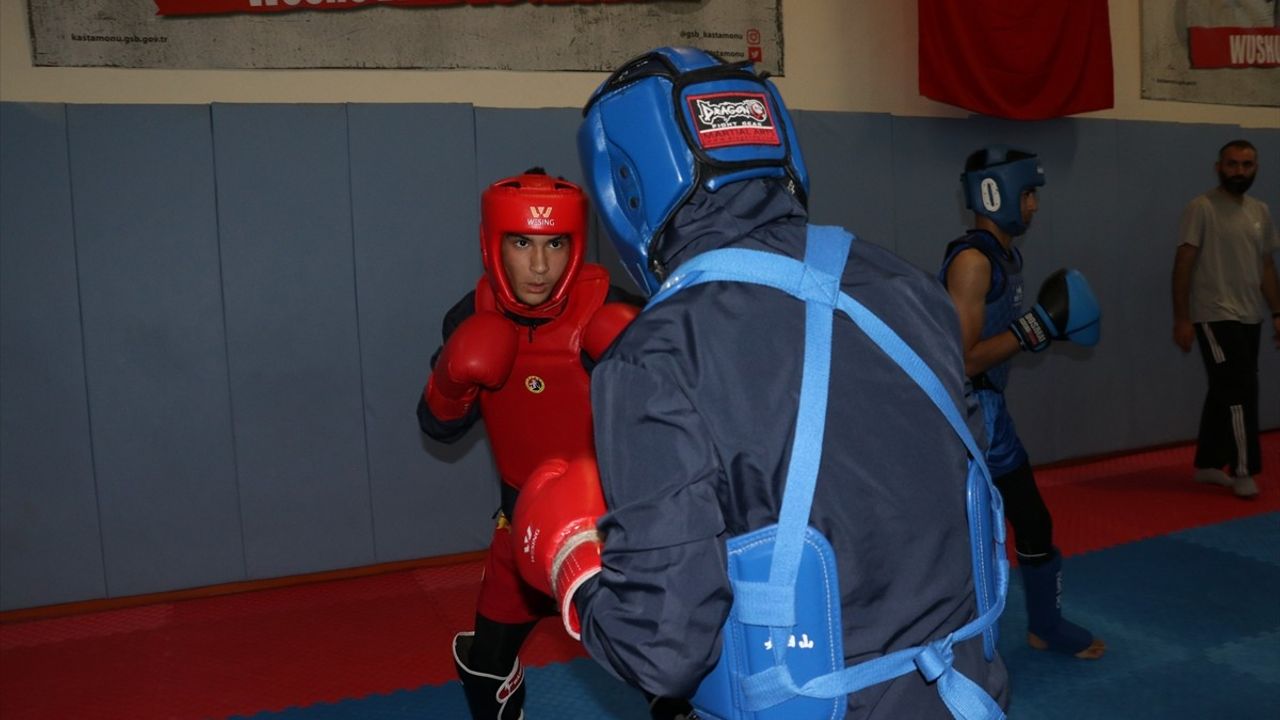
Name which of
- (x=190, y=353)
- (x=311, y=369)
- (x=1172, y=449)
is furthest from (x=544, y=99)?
(x=1172, y=449)

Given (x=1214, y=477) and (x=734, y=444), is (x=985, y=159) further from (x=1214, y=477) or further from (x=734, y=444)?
(x=1214, y=477)

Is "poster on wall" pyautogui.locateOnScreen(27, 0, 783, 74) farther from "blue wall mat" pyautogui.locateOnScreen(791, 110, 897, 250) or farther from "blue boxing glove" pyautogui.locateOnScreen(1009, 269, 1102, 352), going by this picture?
"blue boxing glove" pyautogui.locateOnScreen(1009, 269, 1102, 352)

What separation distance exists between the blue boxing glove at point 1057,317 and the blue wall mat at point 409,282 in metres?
2.69

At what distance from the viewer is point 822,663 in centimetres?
117

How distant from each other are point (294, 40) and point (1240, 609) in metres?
4.75

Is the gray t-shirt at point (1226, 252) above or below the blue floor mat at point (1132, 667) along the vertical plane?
above

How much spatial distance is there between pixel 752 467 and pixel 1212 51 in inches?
299

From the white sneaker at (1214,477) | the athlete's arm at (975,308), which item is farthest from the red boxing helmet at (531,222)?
the white sneaker at (1214,477)

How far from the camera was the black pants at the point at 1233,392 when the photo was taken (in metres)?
5.60

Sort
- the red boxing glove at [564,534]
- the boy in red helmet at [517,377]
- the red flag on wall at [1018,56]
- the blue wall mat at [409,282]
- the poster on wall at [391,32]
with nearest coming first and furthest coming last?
the red boxing glove at [564,534], the boy in red helmet at [517,377], the poster on wall at [391,32], the blue wall mat at [409,282], the red flag on wall at [1018,56]

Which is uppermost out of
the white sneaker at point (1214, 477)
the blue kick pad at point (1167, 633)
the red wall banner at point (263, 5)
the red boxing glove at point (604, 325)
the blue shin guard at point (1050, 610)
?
the red wall banner at point (263, 5)

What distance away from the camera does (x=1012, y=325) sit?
136 inches

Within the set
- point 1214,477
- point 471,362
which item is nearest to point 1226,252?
point 1214,477

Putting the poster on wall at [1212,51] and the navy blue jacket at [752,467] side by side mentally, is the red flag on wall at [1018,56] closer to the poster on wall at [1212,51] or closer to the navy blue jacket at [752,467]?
the poster on wall at [1212,51]
